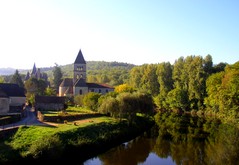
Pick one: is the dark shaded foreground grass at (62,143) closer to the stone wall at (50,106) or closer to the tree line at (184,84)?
the stone wall at (50,106)

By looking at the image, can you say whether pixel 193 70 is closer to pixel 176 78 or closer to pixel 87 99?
pixel 176 78

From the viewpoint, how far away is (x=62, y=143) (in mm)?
26688

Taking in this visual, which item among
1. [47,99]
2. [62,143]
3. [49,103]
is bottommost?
[62,143]

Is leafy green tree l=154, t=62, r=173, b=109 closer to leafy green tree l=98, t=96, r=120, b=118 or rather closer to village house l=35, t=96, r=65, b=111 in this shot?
village house l=35, t=96, r=65, b=111

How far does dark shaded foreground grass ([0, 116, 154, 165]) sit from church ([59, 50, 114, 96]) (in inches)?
1434

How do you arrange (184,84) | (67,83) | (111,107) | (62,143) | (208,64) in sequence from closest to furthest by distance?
(62,143) → (111,107) → (208,64) → (67,83) → (184,84)

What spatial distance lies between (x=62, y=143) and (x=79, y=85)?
5108 cm

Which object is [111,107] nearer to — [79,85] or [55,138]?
[55,138]

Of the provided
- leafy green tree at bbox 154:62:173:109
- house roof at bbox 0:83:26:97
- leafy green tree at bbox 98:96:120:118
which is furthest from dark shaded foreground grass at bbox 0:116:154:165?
leafy green tree at bbox 154:62:173:109

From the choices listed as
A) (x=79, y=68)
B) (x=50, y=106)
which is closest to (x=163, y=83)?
(x=79, y=68)

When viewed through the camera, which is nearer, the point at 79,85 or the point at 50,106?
the point at 50,106

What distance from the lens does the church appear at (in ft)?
254

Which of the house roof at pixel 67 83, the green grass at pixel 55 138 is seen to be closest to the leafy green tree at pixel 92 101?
the green grass at pixel 55 138

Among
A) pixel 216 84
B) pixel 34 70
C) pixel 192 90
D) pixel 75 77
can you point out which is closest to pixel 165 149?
pixel 216 84
